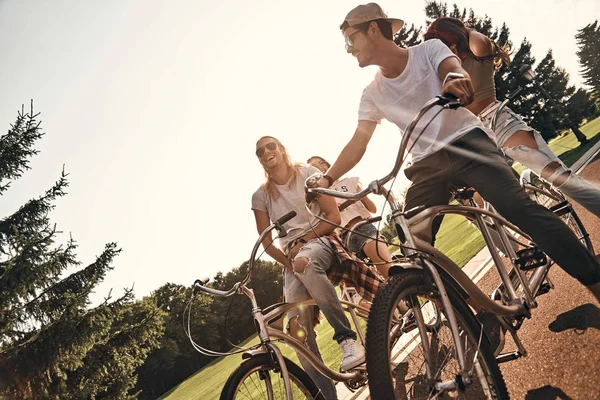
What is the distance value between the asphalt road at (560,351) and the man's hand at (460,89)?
1.71 meters

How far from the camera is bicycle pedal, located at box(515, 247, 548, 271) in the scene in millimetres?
3227

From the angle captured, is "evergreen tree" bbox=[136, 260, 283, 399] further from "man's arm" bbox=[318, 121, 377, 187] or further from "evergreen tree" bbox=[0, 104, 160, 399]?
"man's arm" bbox=[318, 121, 377, 187]

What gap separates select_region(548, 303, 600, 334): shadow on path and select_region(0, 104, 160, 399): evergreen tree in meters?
11.6

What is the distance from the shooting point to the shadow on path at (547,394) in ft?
8.71

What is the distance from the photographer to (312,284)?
361 cm

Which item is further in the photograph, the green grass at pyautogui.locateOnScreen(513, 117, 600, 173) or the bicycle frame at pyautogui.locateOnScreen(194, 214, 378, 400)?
the green grass at pyautogui.locateOnScreen(513, 117, 600, 173)

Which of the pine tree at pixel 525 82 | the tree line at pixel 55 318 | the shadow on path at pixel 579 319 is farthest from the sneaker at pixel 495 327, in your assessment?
the pine tree at pixel 525 82

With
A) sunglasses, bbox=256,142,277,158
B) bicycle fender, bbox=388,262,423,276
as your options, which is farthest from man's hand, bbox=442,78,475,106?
sunglasses, bbox=256,142,277,158

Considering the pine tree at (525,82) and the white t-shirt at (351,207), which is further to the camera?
the pine tree at (525,82)

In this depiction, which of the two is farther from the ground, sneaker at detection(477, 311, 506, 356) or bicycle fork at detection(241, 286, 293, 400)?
bicycle fork at detection(241, 286, 293, 400)

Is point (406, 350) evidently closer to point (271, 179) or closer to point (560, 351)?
point (560, 351)

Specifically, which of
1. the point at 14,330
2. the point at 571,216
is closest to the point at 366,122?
the point at 571,216

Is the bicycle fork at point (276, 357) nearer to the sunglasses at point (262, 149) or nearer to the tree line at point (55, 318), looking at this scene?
the sunglasses at point (262, 149)

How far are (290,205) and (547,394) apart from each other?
2484 millimetres
